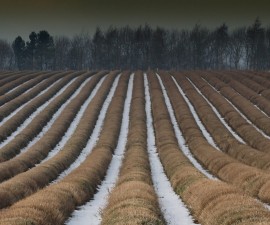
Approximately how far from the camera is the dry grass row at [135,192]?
13527 millimetres

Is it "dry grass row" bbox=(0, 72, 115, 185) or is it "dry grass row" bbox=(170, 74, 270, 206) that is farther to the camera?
"dry grass row" bbox=(0, 72, 115, 185)

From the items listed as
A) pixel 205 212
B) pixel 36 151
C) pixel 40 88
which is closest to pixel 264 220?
pixel 205 212

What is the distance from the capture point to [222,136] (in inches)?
1697

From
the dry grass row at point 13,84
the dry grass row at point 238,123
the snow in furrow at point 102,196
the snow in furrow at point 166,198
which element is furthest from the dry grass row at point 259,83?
the dry grass row at point 13,84

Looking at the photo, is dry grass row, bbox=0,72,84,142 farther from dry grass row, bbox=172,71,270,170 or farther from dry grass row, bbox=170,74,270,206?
dry grass row, bbox=172,71,270,170

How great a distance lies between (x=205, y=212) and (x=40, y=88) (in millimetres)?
69855

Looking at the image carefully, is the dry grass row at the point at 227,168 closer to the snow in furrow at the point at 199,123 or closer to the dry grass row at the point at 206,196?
the dry grass row at the point at 206,196

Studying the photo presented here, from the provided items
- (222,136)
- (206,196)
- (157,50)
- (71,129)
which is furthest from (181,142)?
(157,50)

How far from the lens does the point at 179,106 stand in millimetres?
61094

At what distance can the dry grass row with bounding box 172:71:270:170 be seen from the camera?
101ft

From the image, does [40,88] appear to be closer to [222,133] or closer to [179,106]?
[179,106]

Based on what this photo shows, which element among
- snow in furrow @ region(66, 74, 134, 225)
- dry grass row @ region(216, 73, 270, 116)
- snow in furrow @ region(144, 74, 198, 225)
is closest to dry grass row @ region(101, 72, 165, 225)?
snow in furrow @ region(144, 74, 198, 225)

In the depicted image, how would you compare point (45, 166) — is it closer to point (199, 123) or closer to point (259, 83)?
point (199, 123)

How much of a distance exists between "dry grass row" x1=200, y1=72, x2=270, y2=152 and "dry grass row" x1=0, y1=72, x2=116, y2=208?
47.2 feet
